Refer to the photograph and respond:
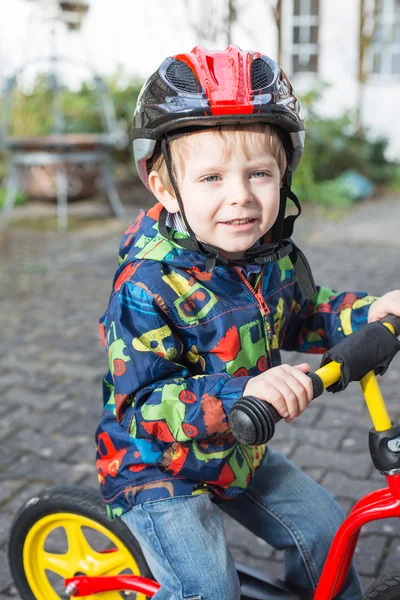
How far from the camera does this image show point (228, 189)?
1773 millimetres

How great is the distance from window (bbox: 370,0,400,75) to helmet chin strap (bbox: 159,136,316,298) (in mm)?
10429

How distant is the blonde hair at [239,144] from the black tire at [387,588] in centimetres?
99

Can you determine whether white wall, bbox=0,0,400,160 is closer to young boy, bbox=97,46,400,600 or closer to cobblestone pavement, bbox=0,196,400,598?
cobblestone pavement, bbox=0,196,400,598

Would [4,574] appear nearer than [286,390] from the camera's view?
No

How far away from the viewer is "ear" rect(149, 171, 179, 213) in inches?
75.7

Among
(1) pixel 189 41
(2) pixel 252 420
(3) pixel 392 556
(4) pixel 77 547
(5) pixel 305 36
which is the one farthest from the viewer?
(5) pixel 305 36

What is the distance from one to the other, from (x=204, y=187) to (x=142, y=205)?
26.8 ft

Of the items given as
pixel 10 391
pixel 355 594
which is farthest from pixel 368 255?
pixel 355 594

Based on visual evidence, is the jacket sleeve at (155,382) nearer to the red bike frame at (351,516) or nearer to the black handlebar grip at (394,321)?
the red bike frame at (351,516)

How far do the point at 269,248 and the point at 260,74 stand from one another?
0.42m

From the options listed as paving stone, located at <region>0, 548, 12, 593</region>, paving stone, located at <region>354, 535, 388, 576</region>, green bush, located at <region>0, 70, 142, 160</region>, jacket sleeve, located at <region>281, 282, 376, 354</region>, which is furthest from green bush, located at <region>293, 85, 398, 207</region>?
jacket sleeve, located at <region>281, 282, 376, 354</region>

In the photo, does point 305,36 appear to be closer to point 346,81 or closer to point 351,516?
point 346,81

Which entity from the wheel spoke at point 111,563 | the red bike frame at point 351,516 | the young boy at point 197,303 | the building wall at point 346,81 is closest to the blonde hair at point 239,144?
the young boy at point 197,303

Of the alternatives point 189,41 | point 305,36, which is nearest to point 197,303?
point 189,41
